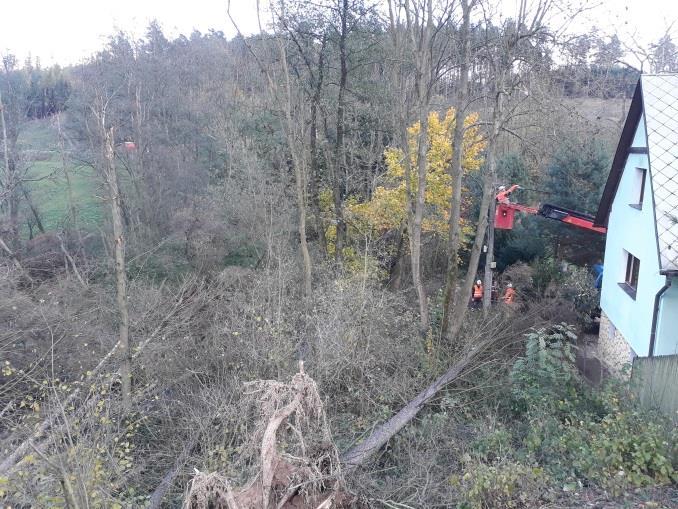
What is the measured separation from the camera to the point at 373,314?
11727 mm

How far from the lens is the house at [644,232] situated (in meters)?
10.4

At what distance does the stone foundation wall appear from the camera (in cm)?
1276

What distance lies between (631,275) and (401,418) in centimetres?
754

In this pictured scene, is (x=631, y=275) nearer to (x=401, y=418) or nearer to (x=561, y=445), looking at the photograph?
(x=401, y=418)

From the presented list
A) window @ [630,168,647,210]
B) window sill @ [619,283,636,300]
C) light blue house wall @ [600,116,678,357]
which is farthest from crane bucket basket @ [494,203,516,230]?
window @ [630,168,647,210]

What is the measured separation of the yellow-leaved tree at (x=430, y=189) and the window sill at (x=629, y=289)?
23.0 feet

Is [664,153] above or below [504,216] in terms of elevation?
above

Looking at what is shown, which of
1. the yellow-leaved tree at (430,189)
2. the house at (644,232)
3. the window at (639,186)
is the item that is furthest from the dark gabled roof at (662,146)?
the yellow-leaved tree at (430,189)

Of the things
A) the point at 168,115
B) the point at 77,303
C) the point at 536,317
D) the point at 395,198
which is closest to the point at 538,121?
the point at 536,317

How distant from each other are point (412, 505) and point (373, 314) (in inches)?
211

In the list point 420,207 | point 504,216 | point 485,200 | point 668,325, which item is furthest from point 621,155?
point 420,207

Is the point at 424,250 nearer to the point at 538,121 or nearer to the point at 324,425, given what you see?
the point at 538,121

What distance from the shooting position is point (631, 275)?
43.7 ft

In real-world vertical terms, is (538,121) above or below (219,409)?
above
